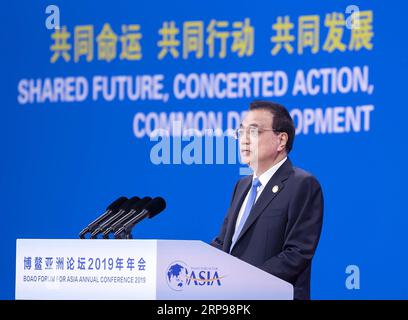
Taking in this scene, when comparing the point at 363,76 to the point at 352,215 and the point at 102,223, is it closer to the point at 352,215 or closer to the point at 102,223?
the point at 352,215

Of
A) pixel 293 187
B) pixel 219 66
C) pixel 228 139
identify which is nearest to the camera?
pixel 293 187

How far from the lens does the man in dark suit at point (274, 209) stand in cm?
342

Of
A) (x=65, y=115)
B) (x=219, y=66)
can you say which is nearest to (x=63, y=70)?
(x=65, y=115)

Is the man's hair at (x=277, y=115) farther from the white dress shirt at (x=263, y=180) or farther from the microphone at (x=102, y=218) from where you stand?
the microphone at (x=102, y=218)

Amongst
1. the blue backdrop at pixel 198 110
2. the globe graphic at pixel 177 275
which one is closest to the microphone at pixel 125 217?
the globe graphic at pixel 177 275

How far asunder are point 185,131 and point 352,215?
3.46 feet

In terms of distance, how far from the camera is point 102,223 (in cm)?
332

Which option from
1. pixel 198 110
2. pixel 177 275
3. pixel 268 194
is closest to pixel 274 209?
pixel 268 194

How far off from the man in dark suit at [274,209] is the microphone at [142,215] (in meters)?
0.39

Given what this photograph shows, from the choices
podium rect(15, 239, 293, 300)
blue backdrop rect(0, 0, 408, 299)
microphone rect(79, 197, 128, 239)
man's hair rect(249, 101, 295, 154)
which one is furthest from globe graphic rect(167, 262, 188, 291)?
blue backdrop rect(0, 0, 408, 299)

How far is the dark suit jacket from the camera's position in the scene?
3.39 m

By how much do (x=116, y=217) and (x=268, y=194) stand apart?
0.67m

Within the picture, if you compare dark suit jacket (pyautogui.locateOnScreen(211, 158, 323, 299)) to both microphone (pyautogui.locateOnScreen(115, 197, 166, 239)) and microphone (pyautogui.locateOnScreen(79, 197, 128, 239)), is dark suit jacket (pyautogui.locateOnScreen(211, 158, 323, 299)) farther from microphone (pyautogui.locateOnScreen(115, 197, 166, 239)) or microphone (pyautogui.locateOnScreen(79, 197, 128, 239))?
microphone (pyautogui.locateOnScreen(79, 197, 128, 239))
